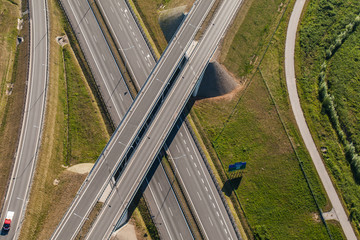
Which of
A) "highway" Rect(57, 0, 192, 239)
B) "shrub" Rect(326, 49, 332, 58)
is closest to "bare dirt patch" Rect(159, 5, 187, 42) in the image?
"highway" Rect(57, 0, 192, 239)

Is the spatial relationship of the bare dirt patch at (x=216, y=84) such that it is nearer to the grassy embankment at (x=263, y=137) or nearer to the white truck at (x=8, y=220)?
the grassy embankment at (x=263, y=137)

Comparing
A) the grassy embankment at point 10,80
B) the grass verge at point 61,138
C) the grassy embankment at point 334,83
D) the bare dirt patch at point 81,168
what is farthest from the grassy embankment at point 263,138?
the grassy embankment at point 10,80

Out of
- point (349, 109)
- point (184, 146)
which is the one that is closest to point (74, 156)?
point (184, 146)

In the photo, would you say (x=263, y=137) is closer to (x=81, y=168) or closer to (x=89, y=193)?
(x=89, y=193)

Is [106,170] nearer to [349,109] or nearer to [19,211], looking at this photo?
[19,211]

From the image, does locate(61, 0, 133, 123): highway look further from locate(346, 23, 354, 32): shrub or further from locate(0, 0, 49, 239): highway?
locate(346, 23, 354, 32): shrub
